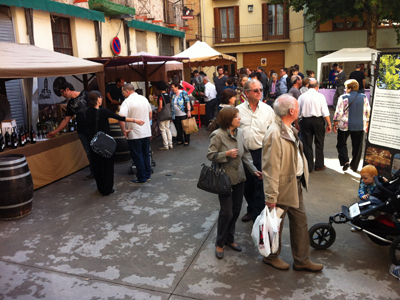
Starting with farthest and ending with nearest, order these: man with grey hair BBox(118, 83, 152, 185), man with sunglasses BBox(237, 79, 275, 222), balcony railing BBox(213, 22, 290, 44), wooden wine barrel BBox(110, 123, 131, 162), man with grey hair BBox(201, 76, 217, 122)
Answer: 1. balcony railing BBox(213, 22, 290, 44)
2. man with grey hair BBox(201, 76, 217, 122)
3. wooden wine barrel BBox(110, 123, 131, 162)
4. man with grey hair BBox(118, 83, 152, 185)
5. man with sunglasses BBox(237, 79, 275, 222)

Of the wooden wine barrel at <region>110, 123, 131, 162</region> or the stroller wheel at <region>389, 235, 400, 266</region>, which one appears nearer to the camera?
the stroller wheel at <region>389, 235, 400, 266</region>

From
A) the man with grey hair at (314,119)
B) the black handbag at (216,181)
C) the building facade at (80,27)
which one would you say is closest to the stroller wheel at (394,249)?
the black handbag at (216,181)

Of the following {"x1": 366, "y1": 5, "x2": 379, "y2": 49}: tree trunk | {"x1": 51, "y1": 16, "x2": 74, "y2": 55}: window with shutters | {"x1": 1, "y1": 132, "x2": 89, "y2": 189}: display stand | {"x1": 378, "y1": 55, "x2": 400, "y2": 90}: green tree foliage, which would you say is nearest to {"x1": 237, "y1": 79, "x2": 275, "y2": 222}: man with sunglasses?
{"x1": 378, "y1": 55, "x2": 400, "y2": 90}: green tree foliage

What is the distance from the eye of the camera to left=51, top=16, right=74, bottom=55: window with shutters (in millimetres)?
10742

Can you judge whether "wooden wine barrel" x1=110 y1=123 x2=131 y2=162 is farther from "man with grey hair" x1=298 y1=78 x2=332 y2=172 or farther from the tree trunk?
the tree trunk

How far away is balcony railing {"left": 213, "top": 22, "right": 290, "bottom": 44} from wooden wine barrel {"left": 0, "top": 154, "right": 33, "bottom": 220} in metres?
25.8

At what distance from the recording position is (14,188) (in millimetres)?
5441

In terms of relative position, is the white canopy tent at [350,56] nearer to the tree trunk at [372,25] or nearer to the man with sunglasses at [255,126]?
the tree trunk at [372,25]

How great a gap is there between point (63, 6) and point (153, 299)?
9143 mm

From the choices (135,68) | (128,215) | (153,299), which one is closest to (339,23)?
(135,68)

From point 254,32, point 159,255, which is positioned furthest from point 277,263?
point 254,32

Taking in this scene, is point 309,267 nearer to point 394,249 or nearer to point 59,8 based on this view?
point 394,249

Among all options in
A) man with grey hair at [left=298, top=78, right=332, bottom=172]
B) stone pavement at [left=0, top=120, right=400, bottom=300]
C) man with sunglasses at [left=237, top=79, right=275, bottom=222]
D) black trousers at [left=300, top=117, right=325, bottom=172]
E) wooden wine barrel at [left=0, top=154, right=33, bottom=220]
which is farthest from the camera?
black trousers at [left=300, top=117, right=325, bottom=172]

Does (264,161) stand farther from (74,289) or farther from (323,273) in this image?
(74,289)
